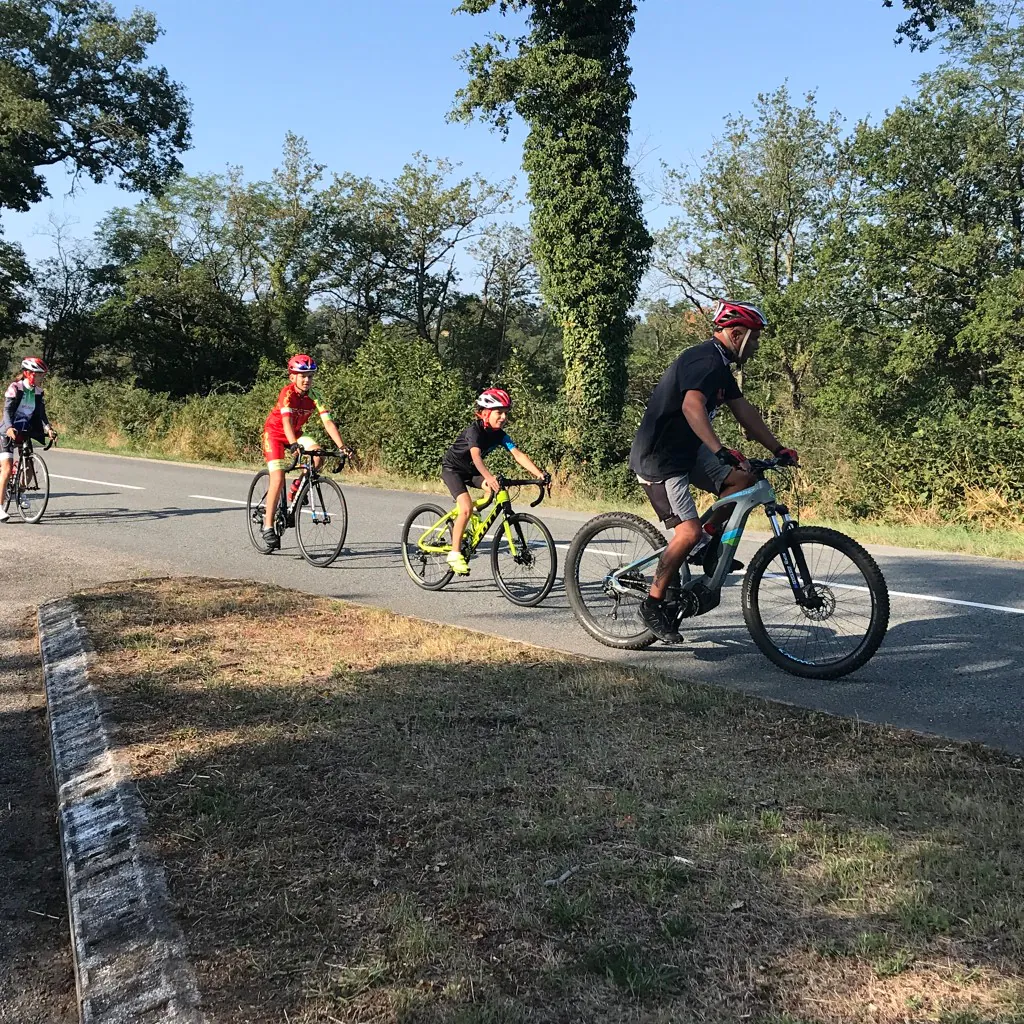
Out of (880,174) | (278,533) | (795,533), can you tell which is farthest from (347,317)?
(795,533)

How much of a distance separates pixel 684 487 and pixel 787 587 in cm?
85

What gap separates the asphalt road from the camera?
511 cm

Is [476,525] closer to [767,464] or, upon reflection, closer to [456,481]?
[456,481]

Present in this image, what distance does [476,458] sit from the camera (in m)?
7.65

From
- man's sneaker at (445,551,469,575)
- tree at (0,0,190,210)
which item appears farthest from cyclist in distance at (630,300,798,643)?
tree at (0,0,190,210)

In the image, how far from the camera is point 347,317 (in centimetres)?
5625

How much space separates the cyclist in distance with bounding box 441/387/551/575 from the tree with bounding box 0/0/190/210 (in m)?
34.7

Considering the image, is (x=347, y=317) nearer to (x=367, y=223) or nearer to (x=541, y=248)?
(x=367, y=223)

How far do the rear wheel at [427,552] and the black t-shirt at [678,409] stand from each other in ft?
9.39

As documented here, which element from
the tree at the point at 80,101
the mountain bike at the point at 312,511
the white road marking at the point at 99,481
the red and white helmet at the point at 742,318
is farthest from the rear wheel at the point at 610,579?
the tree at the point at 80,101

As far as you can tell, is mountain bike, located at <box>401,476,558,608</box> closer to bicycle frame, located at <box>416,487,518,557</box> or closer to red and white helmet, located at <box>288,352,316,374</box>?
bicycle frame, located at <box>416,487,518,557</box>

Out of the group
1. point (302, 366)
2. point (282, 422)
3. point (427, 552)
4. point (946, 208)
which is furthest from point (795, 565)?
point (946, 208)

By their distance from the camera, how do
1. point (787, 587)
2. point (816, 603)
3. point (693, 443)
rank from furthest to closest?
point (693, 443) < point (787, 587) < point (816, 603)

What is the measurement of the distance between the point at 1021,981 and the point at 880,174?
29.3m
